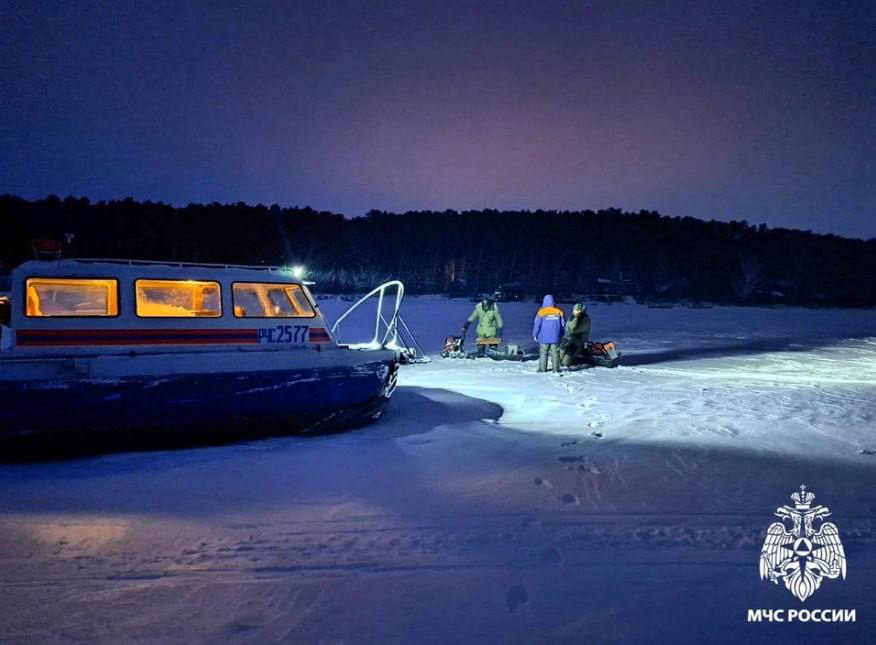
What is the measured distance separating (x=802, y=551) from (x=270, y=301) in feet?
19.8

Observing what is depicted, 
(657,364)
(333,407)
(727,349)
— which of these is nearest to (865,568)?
(333,407)

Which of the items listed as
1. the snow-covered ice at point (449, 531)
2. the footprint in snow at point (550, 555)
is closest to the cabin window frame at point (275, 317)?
the snow-covered ice at point (449, 531)

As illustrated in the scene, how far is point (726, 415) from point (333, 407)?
5.18 m

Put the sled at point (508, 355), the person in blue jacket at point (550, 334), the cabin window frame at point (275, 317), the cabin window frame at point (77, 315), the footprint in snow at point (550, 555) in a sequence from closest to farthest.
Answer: the footprint in snow at point (550, 555) < the cabin window frame at point (77, 315) < the cabin window frame at point (275, 317) < the person in blue jacket at point (550, 334) < the sled at point (508, 355)

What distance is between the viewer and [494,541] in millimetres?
4488

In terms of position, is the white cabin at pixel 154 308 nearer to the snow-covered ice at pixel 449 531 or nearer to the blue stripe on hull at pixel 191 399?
the blue stripe on hull at pixel 191 399

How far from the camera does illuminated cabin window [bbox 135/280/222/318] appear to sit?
7.21 m

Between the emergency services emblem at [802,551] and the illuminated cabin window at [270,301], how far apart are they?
5562 millimetres

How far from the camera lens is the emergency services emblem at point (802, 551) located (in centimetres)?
401

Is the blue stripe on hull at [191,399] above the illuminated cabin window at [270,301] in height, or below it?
below

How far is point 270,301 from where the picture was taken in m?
7.96

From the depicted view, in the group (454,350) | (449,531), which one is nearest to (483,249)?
(454,350)

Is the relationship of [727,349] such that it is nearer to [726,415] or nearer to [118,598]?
[726,415]

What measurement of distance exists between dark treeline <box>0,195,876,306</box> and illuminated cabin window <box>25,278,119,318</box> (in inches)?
2234
